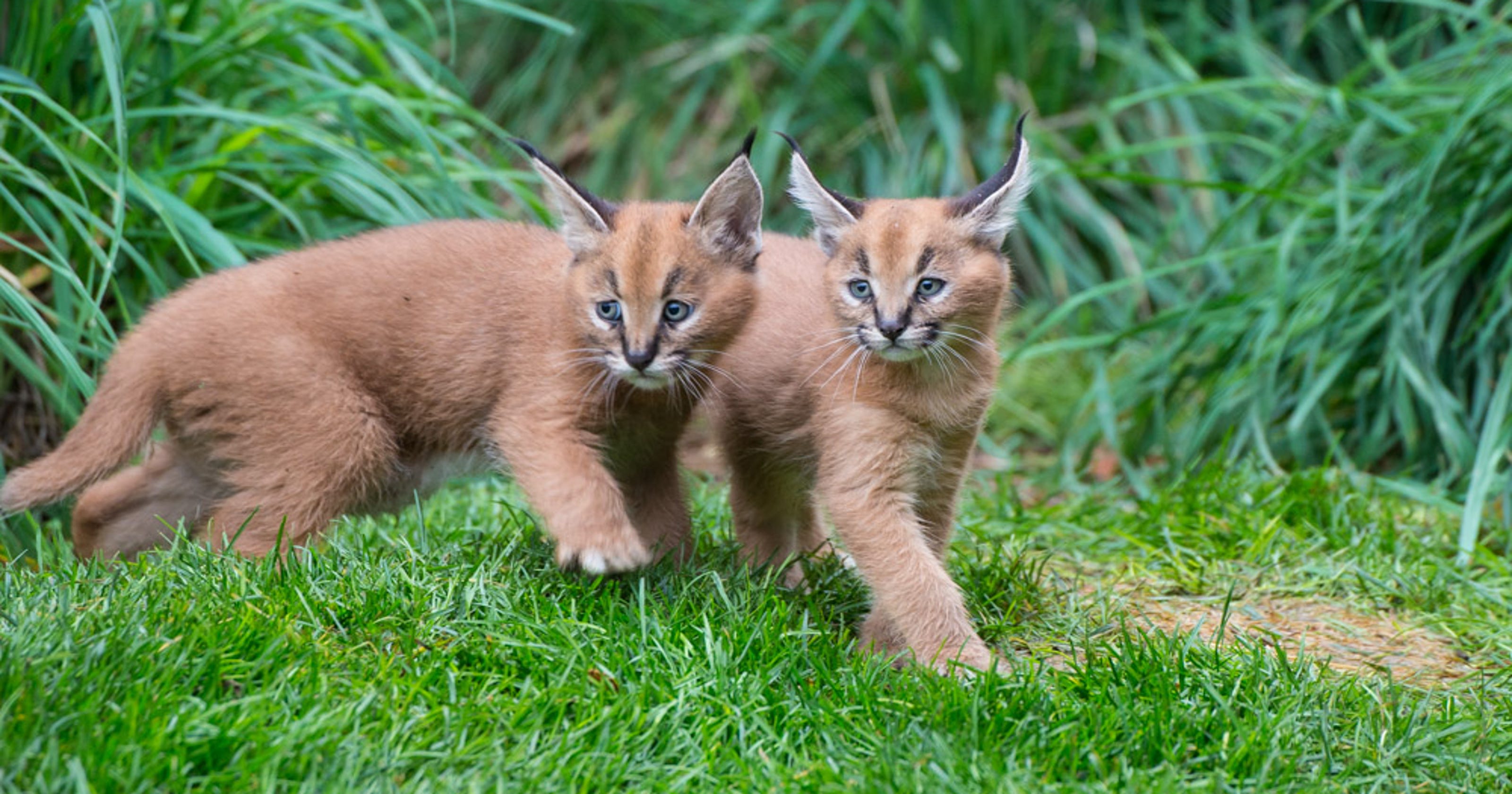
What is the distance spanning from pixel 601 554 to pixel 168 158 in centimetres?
302

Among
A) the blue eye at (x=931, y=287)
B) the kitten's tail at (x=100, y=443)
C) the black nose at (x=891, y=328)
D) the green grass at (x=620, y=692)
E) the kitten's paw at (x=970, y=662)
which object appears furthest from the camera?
the kitten's tail at (x=100, y=443)

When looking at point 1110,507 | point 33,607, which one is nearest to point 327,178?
point 33,607

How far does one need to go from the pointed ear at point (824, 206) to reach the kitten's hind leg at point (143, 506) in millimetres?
2221

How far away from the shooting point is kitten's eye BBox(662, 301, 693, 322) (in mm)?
4363

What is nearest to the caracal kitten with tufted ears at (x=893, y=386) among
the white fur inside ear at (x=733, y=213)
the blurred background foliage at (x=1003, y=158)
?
the white fur inside ear at (x=733, y=213)

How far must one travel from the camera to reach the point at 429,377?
186 inches

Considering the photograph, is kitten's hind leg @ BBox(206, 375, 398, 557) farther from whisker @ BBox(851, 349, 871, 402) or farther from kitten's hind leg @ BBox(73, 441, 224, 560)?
whisker @ BBox(851, 349, 871, 402)

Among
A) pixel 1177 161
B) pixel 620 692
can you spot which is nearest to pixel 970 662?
pixel 620 692

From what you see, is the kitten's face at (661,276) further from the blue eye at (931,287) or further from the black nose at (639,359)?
the blue eye at (931,287)

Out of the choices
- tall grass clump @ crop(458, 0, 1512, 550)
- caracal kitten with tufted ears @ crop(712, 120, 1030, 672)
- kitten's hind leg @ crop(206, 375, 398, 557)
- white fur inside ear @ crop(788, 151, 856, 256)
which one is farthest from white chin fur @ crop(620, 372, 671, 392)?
tall grass clump @ crop(458, 0, 1512, 550)

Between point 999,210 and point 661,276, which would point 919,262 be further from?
point 661,276

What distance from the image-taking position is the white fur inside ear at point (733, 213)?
4.40 metres

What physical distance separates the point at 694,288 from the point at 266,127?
232 cm

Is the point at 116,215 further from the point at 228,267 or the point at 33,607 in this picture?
the point at 33,607
